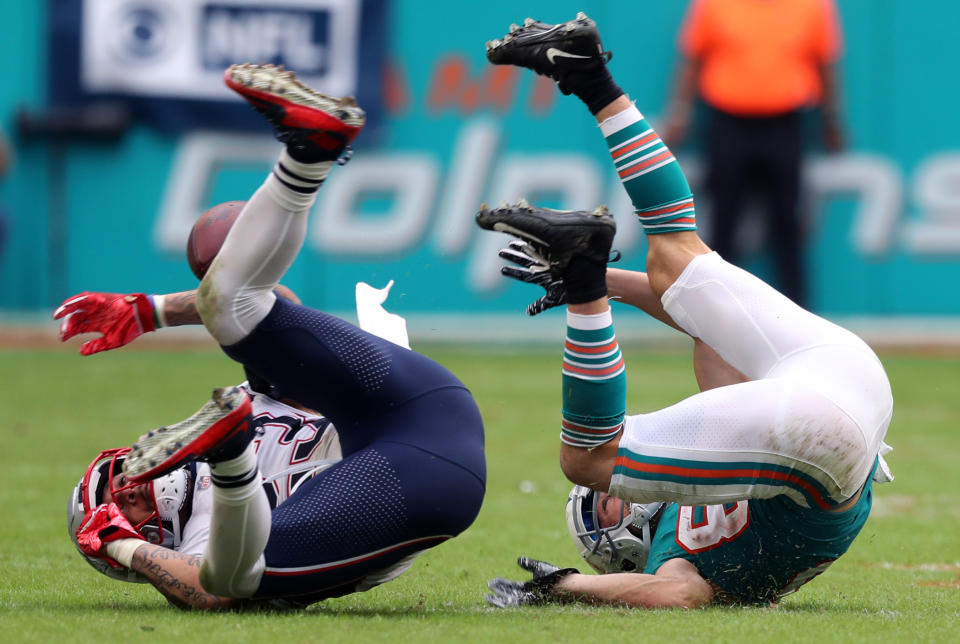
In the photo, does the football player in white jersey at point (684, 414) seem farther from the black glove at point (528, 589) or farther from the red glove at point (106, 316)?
the red glove at point (106, 316)

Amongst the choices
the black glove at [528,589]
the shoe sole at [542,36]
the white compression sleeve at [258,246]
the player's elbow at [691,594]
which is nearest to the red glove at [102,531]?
the white compression sleeve at [258,246]

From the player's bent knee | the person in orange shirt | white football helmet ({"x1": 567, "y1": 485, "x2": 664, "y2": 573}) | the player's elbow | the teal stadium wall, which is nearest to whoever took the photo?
the player's bent knee

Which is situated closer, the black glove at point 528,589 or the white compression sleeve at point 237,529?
the white compression sleeve at point 237,529

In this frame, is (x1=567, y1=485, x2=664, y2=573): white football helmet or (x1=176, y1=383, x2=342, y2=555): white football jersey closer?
(x1=176, y1=383, x2=342, y2=555): white football jersey

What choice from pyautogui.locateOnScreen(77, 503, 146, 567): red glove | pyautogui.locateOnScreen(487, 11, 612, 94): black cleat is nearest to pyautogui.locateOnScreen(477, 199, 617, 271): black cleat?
pyautogui.locateOnScreen(487, 11, 612, 94): black cleat

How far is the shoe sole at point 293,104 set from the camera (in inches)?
135

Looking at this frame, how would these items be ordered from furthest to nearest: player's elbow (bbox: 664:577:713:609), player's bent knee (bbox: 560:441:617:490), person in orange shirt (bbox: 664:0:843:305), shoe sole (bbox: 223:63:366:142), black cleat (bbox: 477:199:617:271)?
1. person in orange shirt (bbox: 664:0:843:305)
2. player's elbow (bbox: 664:577:713:609)
3. player's bent knee (bbox: 560:441:617:490)
4. black cleat (bbox: 477:199:617:271)
5. shoe sole (bbox: 223:63:366:142)

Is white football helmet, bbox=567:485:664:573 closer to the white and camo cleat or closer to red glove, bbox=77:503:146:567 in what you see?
red glove, bbox=77:503:146:567

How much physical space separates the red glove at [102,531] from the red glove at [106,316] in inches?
17.5

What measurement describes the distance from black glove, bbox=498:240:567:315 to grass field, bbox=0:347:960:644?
33.4 inches

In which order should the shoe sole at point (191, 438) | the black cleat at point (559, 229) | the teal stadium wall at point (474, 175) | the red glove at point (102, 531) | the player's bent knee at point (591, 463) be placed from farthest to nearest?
the teal stadium wall at point (474, 175)
the red glove at point (102, 531)
the player's bent knee at point (591, 463)
the black cleat at point (559, 229)
the shoe sole at point (191, 438)

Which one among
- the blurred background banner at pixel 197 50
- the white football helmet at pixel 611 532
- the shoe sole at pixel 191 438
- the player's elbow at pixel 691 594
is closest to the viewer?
the shoe sole at pixel 191 438

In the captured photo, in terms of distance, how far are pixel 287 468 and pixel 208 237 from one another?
70 cm

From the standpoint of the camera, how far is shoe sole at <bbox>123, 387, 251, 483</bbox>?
3.28 meters
